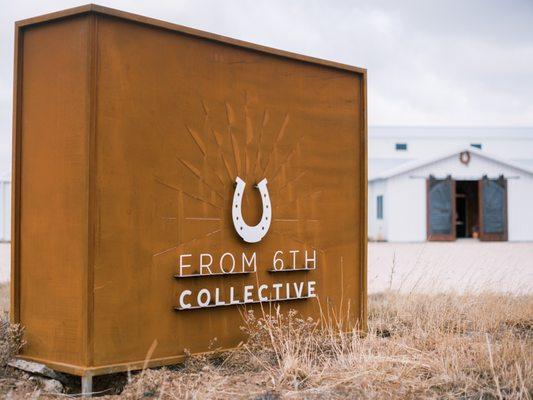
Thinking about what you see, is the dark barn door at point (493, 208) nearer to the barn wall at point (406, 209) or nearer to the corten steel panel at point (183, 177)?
the barn wall at point (406, 209)

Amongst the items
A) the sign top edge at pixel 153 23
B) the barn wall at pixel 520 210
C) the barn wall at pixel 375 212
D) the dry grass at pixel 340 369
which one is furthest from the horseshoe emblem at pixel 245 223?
the barn wall at pixel 520 210

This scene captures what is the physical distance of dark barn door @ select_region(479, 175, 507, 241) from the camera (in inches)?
1088

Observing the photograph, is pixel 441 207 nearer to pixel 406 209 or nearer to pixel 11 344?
pixel 406 209

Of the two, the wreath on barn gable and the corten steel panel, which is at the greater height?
the wreath on barn gable

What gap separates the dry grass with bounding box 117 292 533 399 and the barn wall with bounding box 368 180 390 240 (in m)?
21.6

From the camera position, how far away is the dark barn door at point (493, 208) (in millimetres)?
27625

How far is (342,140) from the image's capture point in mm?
6430

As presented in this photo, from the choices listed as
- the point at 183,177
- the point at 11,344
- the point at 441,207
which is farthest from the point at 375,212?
the point at 11,344

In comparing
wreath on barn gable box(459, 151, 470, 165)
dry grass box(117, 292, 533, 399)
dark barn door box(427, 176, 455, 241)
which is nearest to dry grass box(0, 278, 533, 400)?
dry grass box(117, 292, 533, 399)

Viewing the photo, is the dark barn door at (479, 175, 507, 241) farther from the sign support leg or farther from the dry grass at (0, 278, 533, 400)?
the sign support leg

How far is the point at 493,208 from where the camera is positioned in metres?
27.7

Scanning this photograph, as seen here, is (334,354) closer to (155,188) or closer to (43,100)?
(155,188)

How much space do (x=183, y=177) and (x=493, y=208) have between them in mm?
24571

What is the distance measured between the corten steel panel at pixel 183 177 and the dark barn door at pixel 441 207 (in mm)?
21491
